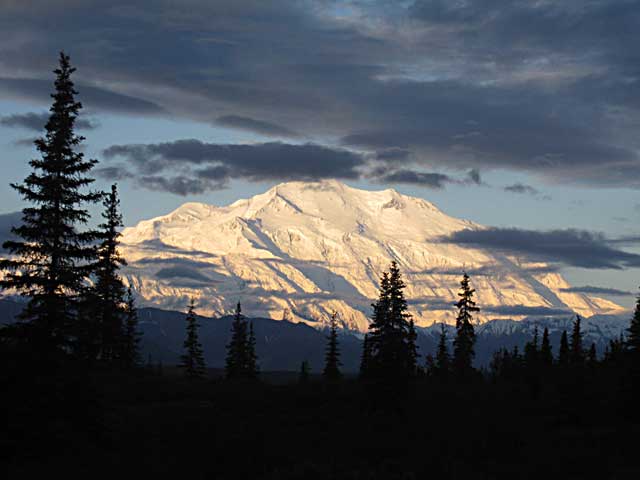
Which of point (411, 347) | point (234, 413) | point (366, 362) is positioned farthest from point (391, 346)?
point (366, 362)

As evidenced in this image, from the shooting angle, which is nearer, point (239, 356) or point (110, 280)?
point (110, 280)

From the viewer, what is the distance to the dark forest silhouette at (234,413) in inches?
891

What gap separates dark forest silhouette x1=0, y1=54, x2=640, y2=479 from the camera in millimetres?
22625

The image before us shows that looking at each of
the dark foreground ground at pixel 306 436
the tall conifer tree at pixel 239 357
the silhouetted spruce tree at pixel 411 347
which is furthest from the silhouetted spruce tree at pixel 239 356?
the dark foreground ground at pixel 306 436

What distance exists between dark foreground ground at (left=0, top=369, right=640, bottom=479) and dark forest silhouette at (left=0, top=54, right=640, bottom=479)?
0.22 ft

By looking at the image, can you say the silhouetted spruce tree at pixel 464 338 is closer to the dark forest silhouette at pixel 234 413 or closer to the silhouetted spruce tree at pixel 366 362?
the silhouetted spruce tree at pixel 366 362

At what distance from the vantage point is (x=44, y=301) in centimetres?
3192

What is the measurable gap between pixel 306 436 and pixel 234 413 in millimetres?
6569

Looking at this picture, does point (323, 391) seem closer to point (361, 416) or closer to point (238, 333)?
point (361, 416)

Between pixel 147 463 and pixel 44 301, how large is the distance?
11.7m

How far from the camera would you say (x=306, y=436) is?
30.3 metres

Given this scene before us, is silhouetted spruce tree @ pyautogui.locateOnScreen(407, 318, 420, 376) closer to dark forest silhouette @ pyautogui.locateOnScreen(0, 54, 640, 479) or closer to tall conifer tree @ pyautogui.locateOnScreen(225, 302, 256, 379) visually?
dark forest silhouette @ pyautogui.locateOnScreen(0, 54, 640, 479)

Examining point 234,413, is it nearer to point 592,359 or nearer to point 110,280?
point 110,280

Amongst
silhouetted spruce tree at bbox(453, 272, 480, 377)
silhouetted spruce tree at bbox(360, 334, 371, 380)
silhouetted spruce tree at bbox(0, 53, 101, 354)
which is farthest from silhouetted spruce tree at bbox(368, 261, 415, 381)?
silhouetted spruce tree at bbox(453, 272, 480, 377)
